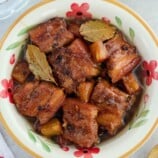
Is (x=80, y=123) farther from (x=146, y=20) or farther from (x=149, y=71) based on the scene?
(x=146, y=20)

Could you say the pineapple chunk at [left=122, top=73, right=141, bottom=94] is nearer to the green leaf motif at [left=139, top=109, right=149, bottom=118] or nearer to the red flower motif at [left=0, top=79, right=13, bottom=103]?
the green leaf motif at [left=139, top=109, right=149, bottom=118]

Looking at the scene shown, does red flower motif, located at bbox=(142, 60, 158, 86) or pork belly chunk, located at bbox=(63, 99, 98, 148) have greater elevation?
red flower motif, located at bbox=(142, 60, 158, 86)

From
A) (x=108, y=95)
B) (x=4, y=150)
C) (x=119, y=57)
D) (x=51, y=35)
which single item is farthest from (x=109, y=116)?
(x=4, y=150)

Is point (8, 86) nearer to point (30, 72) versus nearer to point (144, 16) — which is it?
point (30, 72)

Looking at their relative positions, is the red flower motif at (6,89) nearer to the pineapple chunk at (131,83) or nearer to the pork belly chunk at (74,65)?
the pork belly chunk at (74,65)

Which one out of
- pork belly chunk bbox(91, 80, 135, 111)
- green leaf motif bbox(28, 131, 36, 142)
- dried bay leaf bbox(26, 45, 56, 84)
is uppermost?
dried bay leaf bbox(26, 45, 56, 84)

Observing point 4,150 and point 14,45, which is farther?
point 4,150

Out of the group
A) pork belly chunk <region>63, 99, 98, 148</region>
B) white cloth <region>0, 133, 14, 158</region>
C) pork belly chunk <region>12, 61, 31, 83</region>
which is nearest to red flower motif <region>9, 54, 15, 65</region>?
pork belly chunk <region>12, 61, 31, 83</region>
